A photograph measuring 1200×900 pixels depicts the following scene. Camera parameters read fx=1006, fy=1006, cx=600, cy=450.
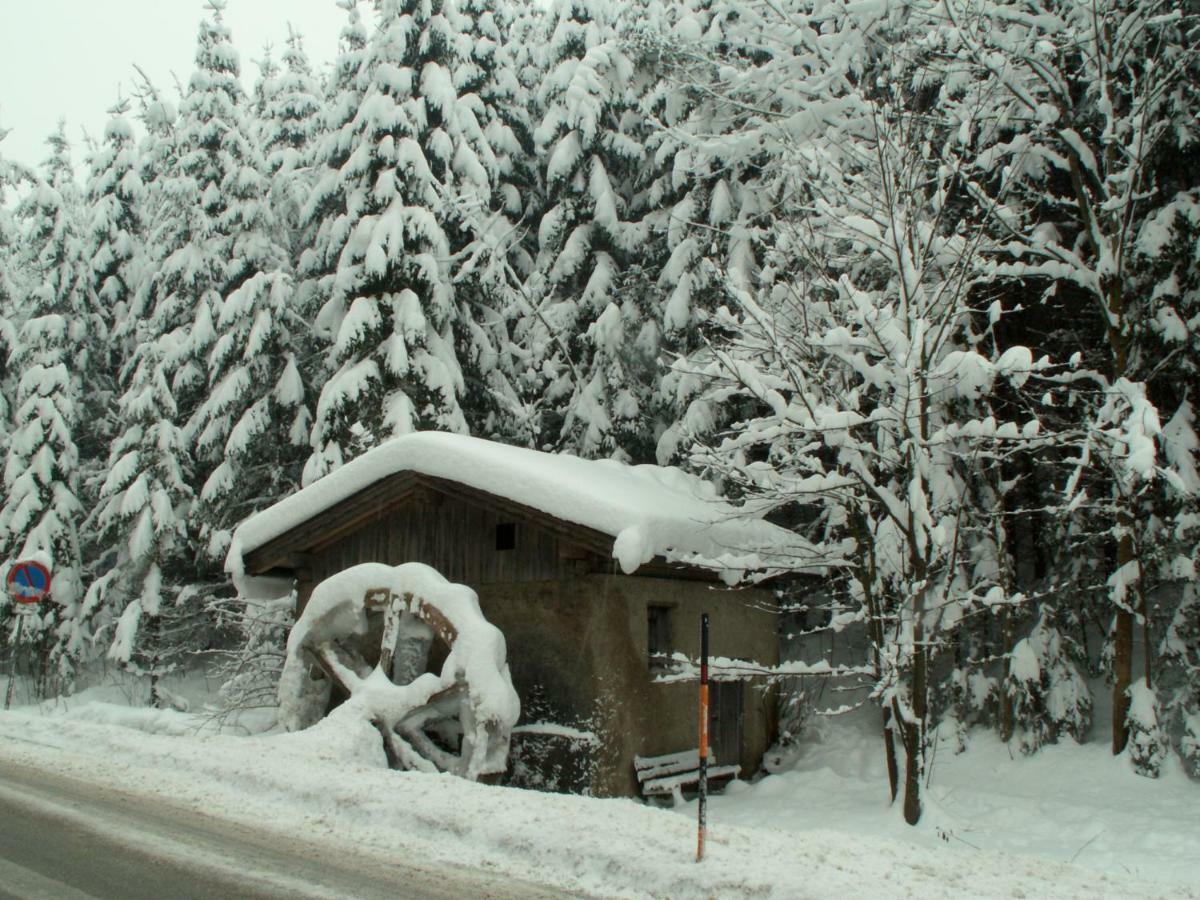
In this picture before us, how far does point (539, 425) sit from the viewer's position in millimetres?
21594

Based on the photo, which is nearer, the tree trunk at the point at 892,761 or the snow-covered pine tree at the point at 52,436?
the tree trunk at the point at 892,761

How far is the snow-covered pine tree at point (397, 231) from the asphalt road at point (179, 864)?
11.2m

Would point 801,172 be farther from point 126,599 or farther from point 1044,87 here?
point 126,599

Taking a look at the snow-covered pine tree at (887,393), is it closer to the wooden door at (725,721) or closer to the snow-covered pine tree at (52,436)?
the wooden door at (725,721)

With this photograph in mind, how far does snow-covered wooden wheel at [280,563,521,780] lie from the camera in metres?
9.93

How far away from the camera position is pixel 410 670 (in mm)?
11016

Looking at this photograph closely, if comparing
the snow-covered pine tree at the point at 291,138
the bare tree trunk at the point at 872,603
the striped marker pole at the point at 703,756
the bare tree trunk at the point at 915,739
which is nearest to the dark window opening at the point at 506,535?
the bare tree trunk at the point at 872,603

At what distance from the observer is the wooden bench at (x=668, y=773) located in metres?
10.6

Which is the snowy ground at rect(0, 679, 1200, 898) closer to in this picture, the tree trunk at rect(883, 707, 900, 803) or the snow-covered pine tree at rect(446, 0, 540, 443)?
the tree trunk at rect(883, 707, 900, 803)

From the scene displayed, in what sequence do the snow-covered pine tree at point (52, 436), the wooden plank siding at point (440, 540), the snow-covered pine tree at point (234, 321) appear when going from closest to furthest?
1. the wooden plank siding at point (440, 540)
2. the snow-covered pine tree at point (234, 321)
3. the snow-covered pine tree at point (52, 436)

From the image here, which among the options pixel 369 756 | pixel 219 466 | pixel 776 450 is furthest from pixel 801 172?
pixel 219 466

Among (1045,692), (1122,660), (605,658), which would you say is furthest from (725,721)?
(1122,660)

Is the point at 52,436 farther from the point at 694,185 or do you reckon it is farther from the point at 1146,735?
the point at 1146,735

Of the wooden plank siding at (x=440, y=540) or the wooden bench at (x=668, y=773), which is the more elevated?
the wooden plank siding at (x=440, y=540)
